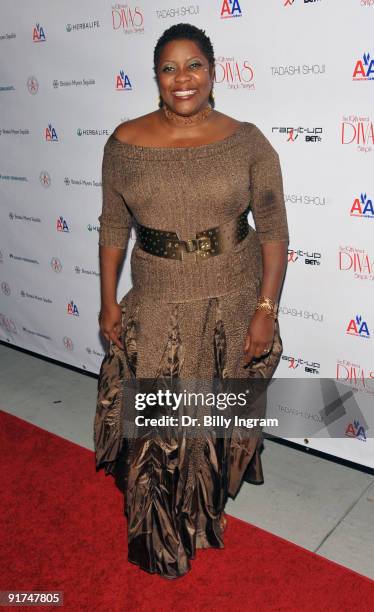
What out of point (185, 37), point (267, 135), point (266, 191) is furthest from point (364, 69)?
point (185, 37)

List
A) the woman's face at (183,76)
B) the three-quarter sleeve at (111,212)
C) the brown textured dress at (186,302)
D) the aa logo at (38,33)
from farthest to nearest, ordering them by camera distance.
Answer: the aa logo at (38,33), the three-quarter sleeve at (111,212), the brown textured dress at (186,302), the woman's face at (183,76)

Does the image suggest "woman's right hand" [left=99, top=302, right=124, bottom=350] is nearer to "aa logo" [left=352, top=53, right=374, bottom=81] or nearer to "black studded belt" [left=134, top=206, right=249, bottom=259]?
"black studded belt" [left=134, top=206, right=249, bottom=259]

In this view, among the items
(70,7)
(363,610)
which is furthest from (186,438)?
(70,7)

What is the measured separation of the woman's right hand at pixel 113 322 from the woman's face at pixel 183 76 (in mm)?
844

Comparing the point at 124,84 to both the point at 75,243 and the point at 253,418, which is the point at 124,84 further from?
the point at 253,418

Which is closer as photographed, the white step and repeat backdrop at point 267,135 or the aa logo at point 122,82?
the white step and repeat backdrop at point 267,135

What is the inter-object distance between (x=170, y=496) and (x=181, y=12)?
2.10 metres

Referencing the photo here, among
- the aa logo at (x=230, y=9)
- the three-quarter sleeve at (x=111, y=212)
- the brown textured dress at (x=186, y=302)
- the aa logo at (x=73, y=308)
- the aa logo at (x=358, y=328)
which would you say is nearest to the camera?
the brown textured dress at (x=186, y=302)

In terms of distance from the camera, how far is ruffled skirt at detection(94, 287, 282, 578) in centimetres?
232

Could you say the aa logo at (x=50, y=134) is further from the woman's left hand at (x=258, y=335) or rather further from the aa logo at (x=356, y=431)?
the aa logo at (x=356, y=431)

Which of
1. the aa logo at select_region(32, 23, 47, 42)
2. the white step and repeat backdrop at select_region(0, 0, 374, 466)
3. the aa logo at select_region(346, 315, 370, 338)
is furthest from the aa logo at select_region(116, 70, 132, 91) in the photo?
the aa logo at select_region(346, 315, 370, 338)

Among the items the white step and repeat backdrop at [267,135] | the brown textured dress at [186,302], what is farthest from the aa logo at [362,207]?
the brown textured dress at [186,302]

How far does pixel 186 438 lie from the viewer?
2.37 meters

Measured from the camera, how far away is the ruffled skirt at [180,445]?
2.32 meters
